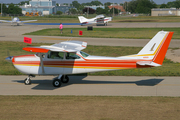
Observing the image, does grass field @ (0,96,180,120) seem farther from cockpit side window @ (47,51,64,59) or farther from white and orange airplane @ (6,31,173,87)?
cockpit side window @ (47,51,64,59)

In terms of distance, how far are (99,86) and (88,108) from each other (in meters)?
3.71

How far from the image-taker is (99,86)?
12953 mm

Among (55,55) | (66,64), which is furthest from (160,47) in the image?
(55,55)

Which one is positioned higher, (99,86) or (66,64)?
(66,64)

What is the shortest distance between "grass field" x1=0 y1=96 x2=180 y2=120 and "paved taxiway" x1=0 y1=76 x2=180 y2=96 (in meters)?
1.03

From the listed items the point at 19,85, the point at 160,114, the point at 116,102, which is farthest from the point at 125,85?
the point at 19,85

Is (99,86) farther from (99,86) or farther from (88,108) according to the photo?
(88,108)

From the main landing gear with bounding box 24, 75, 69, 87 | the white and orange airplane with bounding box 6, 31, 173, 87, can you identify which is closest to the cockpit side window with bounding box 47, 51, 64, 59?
the white and orange airplane with bounding box 6, 31, 173, 87

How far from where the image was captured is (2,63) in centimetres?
1858

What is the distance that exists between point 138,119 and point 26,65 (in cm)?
670

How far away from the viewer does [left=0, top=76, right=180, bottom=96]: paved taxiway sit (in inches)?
461

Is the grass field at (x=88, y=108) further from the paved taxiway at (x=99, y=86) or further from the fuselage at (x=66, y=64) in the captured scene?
the fuselage at (x=66, y=64)

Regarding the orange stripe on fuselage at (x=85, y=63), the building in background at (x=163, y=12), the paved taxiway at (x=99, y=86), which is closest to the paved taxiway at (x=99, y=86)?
the paved taxiway at (x=99, y=86)

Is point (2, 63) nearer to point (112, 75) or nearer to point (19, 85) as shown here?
point (19, 85)
